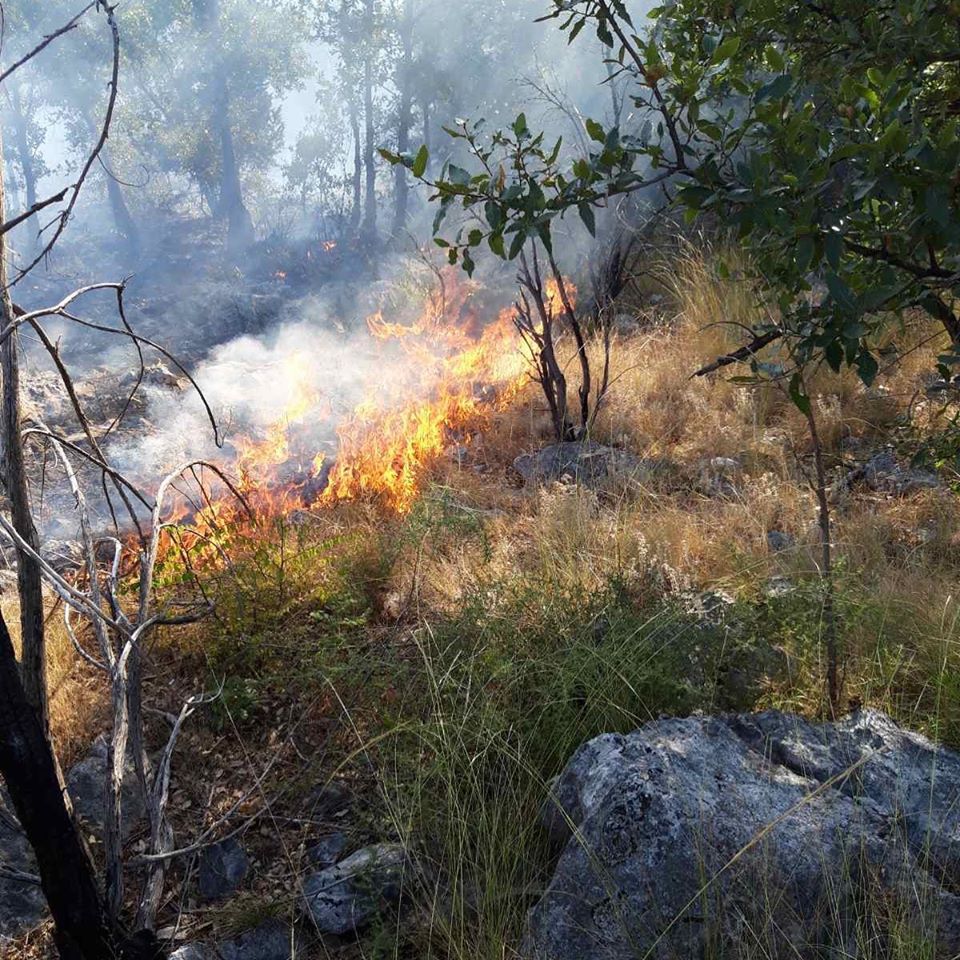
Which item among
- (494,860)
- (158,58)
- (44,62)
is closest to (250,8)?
(158,58)

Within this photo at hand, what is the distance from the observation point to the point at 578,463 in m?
4.43

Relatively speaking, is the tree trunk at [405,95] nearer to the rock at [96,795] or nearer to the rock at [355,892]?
the rock at [96,795]

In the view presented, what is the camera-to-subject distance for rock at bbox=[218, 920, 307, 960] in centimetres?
205

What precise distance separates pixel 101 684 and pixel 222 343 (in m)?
9.17

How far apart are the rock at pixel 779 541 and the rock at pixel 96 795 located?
255 cm

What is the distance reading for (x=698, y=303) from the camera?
6422 mm

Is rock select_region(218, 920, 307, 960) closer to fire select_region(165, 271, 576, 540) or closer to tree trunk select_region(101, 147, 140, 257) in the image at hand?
fire select_region(165, 271, 576, 540)

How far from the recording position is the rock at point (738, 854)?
5.33 ft

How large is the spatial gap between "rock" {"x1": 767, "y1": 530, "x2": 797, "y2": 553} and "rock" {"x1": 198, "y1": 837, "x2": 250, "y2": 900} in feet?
7.53

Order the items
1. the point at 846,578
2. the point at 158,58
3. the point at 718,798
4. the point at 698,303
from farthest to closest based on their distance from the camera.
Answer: the point at 158,58
the point at 698,303
the point at 846,578
the point at 718,798

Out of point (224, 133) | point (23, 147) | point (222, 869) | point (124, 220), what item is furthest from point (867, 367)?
point (23, 147)

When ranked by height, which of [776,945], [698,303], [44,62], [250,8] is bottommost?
[776,945]

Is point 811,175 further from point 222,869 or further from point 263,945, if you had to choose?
point 222,869

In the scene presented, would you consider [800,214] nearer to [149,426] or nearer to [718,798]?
[718,798]
